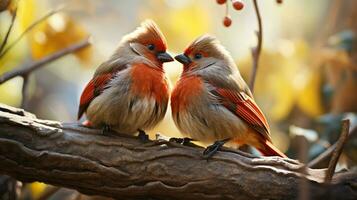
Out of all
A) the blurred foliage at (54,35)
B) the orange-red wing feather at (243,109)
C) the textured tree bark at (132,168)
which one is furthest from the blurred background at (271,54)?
the textured tree bark at (132,168)

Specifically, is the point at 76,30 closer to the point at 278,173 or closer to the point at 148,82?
the point at 148,82

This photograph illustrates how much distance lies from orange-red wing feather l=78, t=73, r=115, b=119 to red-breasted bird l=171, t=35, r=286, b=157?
1.31 feet

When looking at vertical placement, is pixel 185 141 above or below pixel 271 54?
below

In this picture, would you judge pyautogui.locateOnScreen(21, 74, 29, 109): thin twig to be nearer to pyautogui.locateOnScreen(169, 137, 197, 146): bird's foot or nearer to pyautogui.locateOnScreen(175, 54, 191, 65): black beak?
pyautogui.locateOnScreen(175, 54, 191, 65): black beak

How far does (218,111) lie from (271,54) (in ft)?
3.95

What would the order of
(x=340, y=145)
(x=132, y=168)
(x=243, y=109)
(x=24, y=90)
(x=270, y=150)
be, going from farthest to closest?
1. (x=24, y=90)
2. (x=270, y=150)
3. (x=243, y=109)
4. (x=132, y=168)
5. (x=340, y=145)

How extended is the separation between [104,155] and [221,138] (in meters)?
0.70

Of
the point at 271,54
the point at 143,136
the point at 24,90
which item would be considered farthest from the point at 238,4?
the point at 24,90

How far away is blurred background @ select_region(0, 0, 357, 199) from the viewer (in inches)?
180

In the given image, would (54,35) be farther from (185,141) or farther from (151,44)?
(185,141)

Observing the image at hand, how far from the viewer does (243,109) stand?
12.5 feet

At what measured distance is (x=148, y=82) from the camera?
383 cm

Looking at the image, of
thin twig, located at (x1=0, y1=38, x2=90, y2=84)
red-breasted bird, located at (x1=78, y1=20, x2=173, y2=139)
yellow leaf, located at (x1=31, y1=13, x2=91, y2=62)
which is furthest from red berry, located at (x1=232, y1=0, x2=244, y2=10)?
yellow leaf, located at (x1=31, y1=13, x2=91, y2=62)

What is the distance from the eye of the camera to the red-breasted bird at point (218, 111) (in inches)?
147
